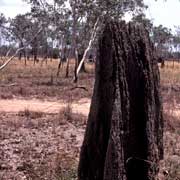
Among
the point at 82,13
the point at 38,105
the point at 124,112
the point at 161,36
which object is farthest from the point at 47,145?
the point at 161,36

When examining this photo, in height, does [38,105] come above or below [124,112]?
below

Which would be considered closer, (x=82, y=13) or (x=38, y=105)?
(x=38, y=105)

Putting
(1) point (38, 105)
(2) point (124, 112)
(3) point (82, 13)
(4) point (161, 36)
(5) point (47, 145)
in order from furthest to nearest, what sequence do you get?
(4) point (161, 36) < (3) point (82, 13) < (1) point (38, 105) < (5) point (47, 145) < (2) point (124, 112)

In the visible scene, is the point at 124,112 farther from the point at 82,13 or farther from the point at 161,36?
the point at 161,36

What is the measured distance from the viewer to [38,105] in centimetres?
1608

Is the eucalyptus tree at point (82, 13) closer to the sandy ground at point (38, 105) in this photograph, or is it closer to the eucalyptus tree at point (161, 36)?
the sandy ground at point (38, 105)

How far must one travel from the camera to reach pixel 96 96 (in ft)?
Answer: 15.9

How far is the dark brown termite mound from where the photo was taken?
4.73 m

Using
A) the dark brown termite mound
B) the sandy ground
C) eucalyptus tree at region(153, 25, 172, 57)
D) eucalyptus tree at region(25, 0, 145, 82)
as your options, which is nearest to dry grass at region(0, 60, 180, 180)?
the dark brown termite mound

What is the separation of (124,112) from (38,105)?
37.4ft

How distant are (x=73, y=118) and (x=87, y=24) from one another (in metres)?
18.5

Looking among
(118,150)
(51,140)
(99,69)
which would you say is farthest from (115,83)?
(51,140)

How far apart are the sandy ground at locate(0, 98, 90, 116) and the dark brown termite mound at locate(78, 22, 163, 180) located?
9.05m

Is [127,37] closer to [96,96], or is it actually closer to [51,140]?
[96,96]
